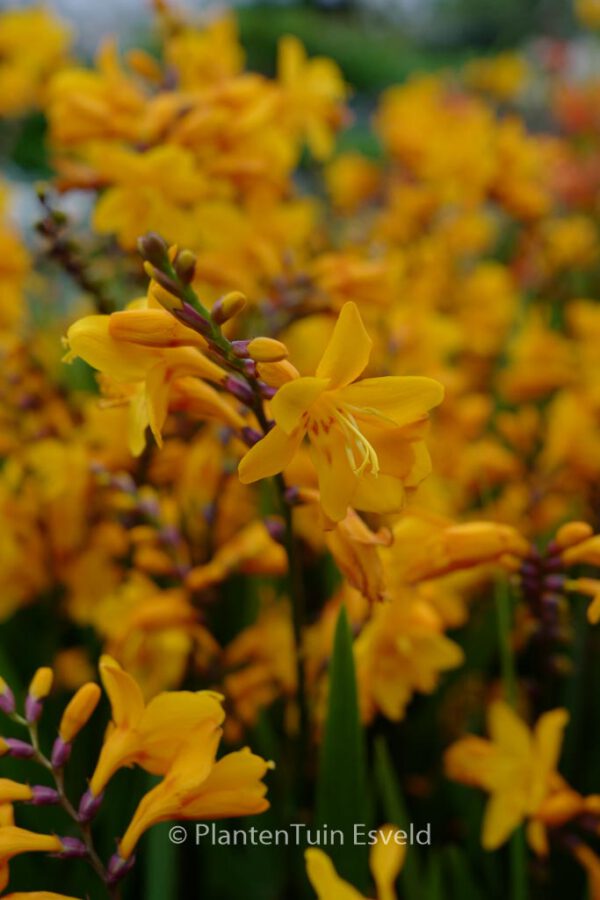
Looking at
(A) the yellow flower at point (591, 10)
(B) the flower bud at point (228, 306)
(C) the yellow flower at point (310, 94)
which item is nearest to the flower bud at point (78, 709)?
(B) the flower bud at point (228, 306)

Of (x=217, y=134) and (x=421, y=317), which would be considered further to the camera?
(x=421, y=317)

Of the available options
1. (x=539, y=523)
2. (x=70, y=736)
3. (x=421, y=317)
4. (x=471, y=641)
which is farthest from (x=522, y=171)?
(x=70, y=736)

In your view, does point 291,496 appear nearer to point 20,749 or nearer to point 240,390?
point 240,390

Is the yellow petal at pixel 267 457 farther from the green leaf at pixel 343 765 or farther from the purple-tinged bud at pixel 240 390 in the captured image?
the green leaf at pixel 343 765

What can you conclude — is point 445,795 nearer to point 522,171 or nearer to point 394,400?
point 394,400

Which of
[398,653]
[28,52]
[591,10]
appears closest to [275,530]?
[398,653]
